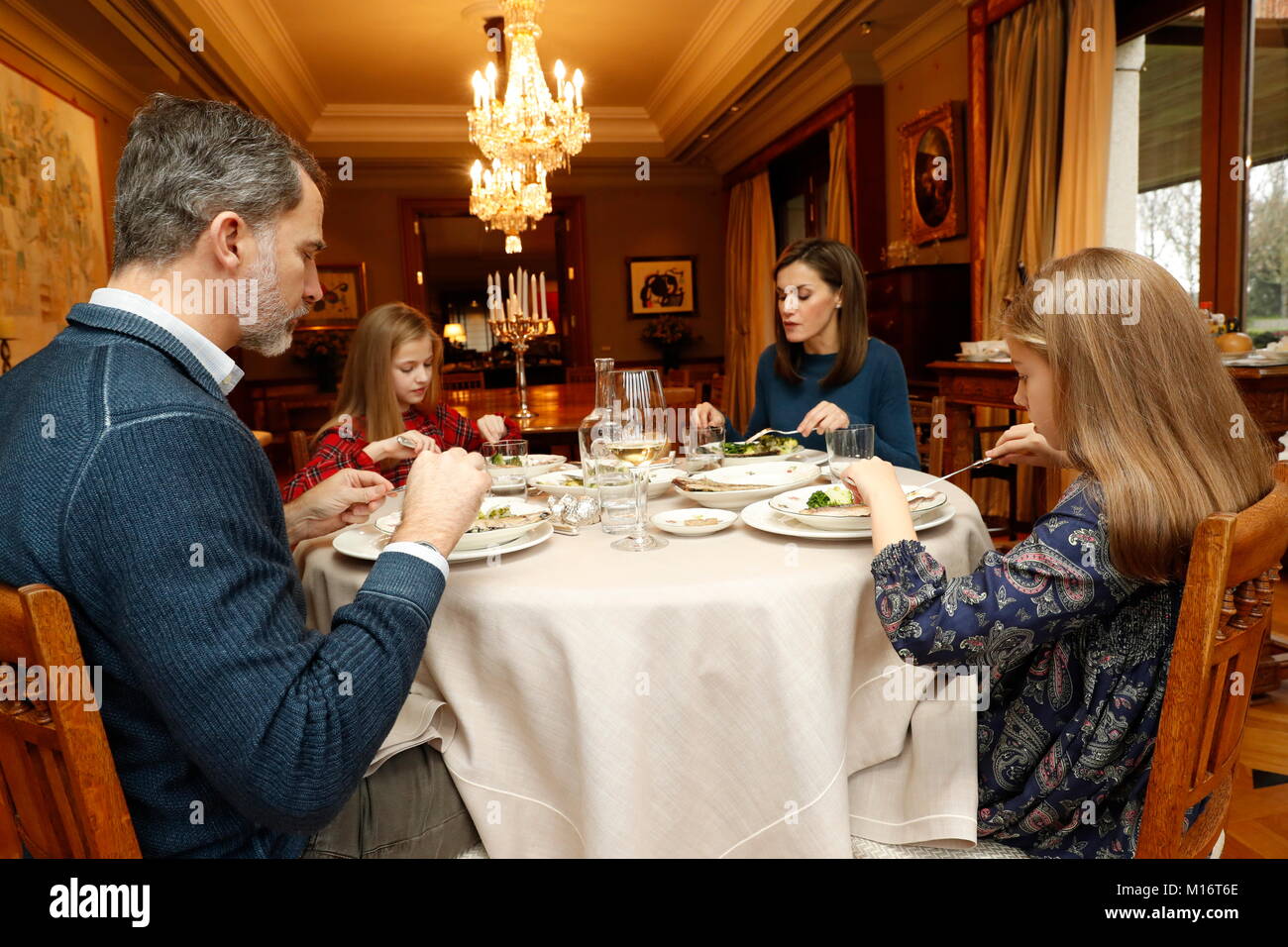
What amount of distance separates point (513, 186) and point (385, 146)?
156 inches

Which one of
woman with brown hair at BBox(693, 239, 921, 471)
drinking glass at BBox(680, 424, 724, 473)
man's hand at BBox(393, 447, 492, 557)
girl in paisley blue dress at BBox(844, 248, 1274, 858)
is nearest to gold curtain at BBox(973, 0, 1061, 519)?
woman with brown hair at BBox(693, 239, 921, 471)

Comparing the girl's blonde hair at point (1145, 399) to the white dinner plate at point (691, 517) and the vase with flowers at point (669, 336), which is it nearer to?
the white dinner plate at point (691, 517)

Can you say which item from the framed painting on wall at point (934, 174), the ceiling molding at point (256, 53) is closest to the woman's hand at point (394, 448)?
the ceiling molding at point (256, 53)

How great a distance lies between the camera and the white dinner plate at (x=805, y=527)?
1369 millimetres

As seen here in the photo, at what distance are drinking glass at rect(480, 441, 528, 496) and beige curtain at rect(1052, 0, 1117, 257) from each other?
3.30m

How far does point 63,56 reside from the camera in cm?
491

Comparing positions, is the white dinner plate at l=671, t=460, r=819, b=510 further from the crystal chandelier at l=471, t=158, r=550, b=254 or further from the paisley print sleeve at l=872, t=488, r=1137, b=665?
the crystal chandelier at l=471, t=158, r=550, b=254

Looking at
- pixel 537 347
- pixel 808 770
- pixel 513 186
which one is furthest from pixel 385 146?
pixel 808 770

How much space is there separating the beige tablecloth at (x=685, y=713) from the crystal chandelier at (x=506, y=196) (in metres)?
4.38

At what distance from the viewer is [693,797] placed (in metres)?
1.21

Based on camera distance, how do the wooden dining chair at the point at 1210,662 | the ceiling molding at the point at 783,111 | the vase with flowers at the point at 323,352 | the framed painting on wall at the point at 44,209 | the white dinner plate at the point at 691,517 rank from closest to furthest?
the wooden dining chair at the point at 1210,662 < the white dinner plate at the point at 691,517 < the framed painting on wall at the point at 44,209 < the ceiling molding at the point at 783,111 < the vase with flowers at the point at 323,352

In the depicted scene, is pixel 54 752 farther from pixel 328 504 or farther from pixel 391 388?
pixel 391 388

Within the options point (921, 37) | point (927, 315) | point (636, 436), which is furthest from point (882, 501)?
point (921, 37)

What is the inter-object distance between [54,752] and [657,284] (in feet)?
32.1
